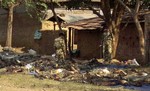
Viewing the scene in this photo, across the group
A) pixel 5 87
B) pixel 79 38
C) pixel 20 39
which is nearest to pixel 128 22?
pixel 79 38

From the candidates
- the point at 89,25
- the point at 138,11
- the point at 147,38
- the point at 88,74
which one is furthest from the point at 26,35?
the point at 88,74

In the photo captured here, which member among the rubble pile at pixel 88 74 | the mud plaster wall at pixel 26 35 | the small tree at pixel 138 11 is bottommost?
the mud plaster wall at pixel 26 35

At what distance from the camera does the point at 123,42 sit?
2639cm

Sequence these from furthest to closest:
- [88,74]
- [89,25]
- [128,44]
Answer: [89,25], [128,44], [88,74]

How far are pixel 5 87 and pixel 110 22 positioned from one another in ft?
34.4

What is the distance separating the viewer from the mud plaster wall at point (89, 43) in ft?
96.7

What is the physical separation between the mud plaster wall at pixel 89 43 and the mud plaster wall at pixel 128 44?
2.55 metres

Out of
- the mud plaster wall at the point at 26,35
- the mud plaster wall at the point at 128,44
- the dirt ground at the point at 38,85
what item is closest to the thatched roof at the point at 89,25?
the mud plaster wall at the point at 128,44

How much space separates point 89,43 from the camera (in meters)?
30.1

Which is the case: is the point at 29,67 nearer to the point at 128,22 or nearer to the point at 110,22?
the point at 110,22

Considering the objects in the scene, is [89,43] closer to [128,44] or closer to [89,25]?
[89,25]

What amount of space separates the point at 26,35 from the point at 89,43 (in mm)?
9053

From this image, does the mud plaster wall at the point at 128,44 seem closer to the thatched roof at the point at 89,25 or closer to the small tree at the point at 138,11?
the thatched roof at the point at 89,25

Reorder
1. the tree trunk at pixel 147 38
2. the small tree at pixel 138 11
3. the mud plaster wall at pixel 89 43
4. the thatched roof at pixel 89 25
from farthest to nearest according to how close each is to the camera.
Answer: the mud plaster wall at pixel 89 43, the thatched roof at pixel 89 25, the tree trunk at pixel 147 38, the small tree at pixel 138 11
